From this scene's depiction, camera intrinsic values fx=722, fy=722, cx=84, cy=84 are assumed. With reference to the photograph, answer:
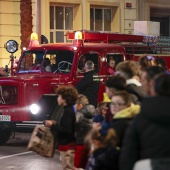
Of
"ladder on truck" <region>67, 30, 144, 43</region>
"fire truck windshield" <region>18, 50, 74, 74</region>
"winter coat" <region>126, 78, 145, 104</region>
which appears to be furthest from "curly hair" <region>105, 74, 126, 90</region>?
"ladder on truck" <region>67, 30, 144, 43</region>

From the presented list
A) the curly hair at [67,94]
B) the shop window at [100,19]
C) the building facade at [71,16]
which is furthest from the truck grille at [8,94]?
the shop window at [100,19]

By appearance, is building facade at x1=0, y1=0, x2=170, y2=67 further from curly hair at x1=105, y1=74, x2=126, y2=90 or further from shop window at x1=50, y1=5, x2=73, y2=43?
curly hair at x1=105, y1=74, x2=126, y2=90

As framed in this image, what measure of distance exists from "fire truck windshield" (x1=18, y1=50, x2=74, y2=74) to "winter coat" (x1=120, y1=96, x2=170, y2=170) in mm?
9407

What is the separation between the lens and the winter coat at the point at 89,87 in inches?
551

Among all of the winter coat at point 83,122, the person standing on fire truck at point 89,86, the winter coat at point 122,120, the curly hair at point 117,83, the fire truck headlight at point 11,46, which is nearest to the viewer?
the winter coat at point 122,120

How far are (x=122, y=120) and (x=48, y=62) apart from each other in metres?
9.19

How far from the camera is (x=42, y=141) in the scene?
8.60 meters

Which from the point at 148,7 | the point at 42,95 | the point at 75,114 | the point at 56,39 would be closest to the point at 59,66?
the point at 42,95

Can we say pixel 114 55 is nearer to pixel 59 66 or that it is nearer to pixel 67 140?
pixel 59 66

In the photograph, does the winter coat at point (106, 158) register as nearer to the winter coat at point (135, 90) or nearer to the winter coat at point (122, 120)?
the winter coat at point (122, 120)

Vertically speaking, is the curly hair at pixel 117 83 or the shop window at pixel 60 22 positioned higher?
the shop window at pixel 60 22

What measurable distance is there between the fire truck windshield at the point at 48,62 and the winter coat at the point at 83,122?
5627mm

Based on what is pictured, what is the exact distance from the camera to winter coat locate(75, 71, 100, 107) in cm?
1401

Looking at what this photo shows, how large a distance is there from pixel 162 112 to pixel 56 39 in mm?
21616
